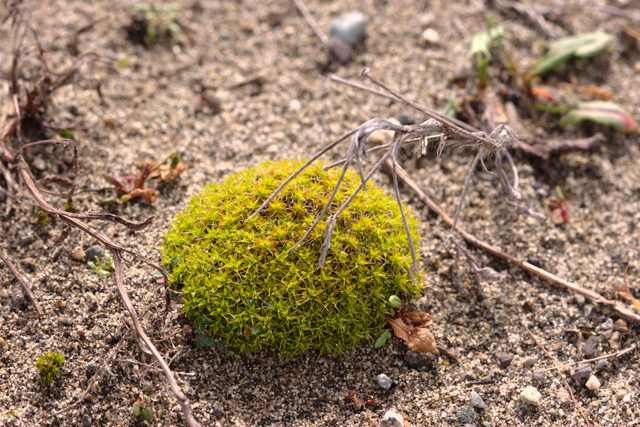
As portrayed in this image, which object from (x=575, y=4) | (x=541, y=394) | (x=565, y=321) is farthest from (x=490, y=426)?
(x=575, y=4)

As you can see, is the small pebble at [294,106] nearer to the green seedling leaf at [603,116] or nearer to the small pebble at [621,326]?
the green seedling leaf at [603,116]

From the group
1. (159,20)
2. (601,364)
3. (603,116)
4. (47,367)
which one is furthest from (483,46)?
(47,367)

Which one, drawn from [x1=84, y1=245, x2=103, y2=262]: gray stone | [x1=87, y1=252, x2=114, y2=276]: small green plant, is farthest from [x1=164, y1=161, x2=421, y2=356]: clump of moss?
[x1=84, y1=245, x2=103, y2=262]: gray stone

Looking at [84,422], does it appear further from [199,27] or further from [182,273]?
[199,27]

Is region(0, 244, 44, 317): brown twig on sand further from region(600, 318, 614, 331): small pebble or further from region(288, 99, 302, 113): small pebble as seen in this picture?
region(600, 318, 614, 331): small pebble

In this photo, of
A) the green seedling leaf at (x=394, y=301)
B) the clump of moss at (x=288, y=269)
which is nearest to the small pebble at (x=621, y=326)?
the clump of moss at (x=288, y=269)

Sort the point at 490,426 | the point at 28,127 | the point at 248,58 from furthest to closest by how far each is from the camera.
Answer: the point at 248,58, the point at 28,127, the point at 490,426
